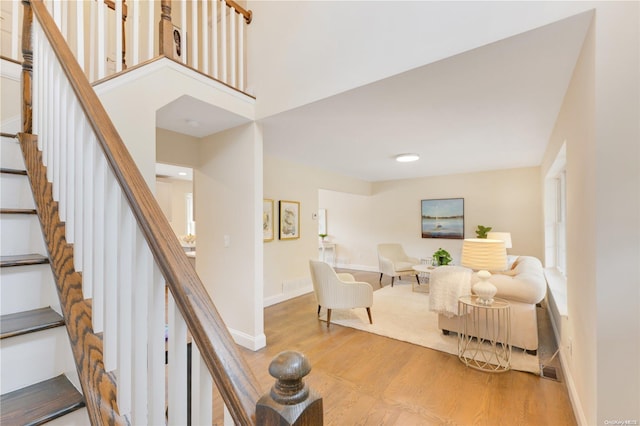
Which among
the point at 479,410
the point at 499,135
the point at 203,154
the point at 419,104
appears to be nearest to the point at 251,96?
the point at 203,154

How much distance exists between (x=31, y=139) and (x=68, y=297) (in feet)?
3.49

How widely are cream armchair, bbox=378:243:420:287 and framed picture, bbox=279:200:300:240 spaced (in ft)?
6.01

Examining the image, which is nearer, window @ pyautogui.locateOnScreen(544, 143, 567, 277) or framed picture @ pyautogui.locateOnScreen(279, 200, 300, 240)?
window @ pyautogui.locateOnScreen(544, 143, 567, 277)

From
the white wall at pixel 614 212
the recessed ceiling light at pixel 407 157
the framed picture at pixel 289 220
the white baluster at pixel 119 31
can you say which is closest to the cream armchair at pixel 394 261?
the framed picture at pixel 289 220

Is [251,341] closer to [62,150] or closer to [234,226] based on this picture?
[234,226]

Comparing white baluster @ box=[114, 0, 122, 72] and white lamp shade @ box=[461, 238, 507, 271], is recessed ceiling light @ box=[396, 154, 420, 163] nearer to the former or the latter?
white lamp shade @ box=[461, 238, 507, 271]

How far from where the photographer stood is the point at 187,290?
65 cm

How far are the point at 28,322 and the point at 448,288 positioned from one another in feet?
10.2

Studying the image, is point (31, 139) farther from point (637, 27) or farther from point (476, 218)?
point (476, 218)

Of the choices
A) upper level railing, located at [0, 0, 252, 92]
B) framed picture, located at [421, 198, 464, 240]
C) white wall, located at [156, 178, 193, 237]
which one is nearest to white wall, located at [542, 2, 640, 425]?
upper level railing, located at [0, 0, 252, 92]

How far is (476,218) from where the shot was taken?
5902 millimetres

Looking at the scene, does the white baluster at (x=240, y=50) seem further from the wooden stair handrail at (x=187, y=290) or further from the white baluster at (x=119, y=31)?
the wooden stair handrail at (x=187, y=290)

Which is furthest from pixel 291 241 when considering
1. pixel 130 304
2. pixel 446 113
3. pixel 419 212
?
pixel 130 304

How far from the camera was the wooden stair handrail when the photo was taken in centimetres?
57
